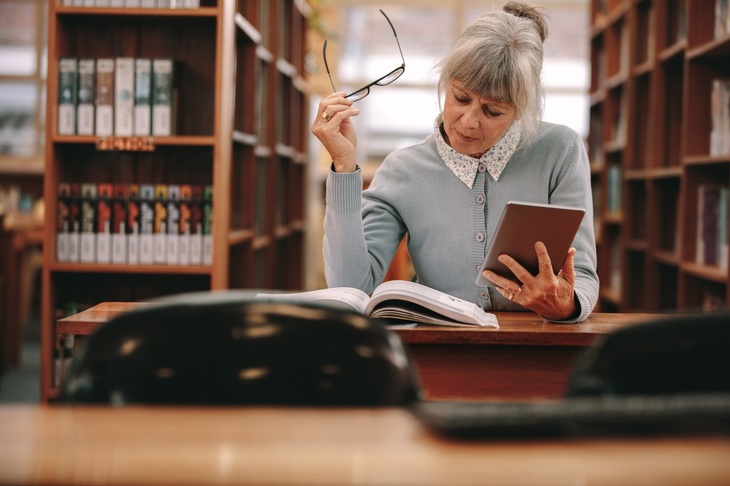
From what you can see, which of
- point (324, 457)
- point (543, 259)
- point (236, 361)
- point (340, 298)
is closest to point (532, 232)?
point (543, 259)

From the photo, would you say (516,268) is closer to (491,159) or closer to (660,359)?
(491,159)

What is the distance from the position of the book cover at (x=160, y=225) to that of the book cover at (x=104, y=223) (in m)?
0.16

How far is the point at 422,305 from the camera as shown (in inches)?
63.1

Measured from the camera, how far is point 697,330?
2.76ft

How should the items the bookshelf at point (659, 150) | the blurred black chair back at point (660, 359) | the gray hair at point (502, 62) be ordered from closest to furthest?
the blurred black chair back at point (660, 359) < the gray hair at point (502, 62) < the bookshelf at point (659, 150)

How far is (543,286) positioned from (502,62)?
55cm

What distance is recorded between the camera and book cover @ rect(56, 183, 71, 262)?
287cm

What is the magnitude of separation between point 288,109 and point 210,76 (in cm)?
198

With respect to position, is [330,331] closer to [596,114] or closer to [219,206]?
[219,206]

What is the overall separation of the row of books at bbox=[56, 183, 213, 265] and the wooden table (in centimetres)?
129

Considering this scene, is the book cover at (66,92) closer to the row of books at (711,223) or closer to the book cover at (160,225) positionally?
the book cover at (160,225)

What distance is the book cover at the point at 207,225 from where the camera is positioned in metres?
2.92

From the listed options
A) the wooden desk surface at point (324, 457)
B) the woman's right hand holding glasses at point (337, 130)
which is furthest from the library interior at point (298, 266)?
the woman's right hand holding glasses at point (337, 130)

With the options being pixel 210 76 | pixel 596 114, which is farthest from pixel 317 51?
pixel 210 76
